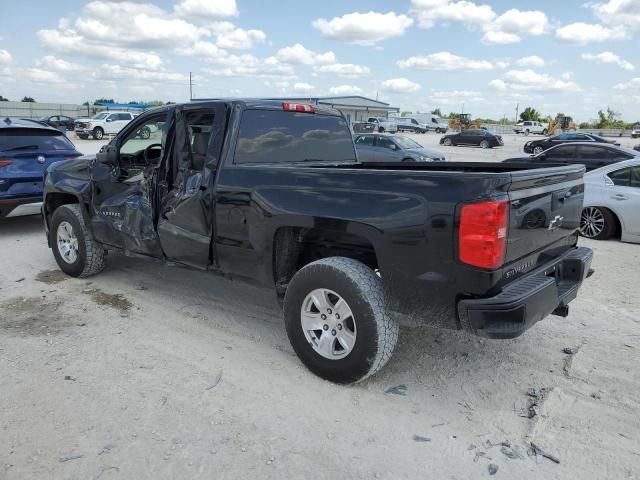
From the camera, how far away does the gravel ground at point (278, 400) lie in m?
2.83

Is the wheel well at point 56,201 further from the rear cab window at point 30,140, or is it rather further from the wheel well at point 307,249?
the wheel well at point 307,249

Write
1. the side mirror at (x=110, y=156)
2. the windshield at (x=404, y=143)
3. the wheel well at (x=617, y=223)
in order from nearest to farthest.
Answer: the side mirror at (x=110, y=156)
the wheel well at (x=617, y=223)
the windshield at (x=404, y=143)

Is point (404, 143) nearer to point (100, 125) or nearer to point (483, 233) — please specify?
point (483, 233)

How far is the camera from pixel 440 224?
3029mm

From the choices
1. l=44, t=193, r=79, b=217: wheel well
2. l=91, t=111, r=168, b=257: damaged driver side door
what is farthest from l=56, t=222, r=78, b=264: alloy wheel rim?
l=91, t=111, r=168, b=257: damaged driver side door

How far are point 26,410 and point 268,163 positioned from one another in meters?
2.40

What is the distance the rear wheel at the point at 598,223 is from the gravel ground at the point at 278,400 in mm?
3458

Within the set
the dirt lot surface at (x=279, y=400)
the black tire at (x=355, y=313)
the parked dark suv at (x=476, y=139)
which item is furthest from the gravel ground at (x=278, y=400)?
the parked dark suv at (x=476, y=139)

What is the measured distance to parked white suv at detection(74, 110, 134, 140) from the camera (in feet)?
118

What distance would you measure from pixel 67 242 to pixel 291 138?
2.99 meters

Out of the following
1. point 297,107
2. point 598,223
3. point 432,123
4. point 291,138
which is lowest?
point 598,223

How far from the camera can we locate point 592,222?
837 cm

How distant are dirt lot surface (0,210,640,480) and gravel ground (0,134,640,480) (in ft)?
0.04

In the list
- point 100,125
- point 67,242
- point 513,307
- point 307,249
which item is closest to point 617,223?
point 307,249
